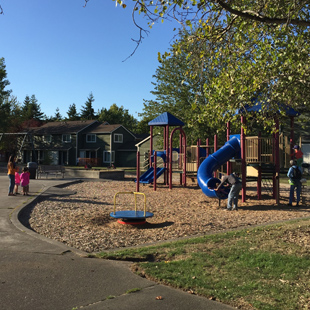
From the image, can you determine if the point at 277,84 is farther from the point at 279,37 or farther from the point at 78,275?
the point at 78,275

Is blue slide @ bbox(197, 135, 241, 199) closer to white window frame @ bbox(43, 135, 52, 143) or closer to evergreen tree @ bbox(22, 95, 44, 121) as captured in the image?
white window frame @ bbox(43, 135, 52, 143)

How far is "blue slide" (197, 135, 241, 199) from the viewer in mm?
13719

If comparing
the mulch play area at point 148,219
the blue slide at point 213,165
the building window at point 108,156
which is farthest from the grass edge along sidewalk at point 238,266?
the building window at point 108,156

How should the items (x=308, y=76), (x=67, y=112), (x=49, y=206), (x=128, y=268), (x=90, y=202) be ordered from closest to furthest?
(x=128, y=268)
(x=308, y=76)
(x=49, y=206)
(x=90, y=202)
(x=67, y=112)

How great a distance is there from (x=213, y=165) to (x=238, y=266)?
9.70m

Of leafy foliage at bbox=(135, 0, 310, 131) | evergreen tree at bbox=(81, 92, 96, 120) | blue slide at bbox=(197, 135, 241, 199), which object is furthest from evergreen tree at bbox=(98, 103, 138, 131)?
leafy foliage at bbox=(135, 0, 310, 131)

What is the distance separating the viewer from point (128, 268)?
222 inches

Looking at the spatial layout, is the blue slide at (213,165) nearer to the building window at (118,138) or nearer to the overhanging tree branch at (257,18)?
the overhanging tree branch at (257,18)

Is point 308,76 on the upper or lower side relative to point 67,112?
lower

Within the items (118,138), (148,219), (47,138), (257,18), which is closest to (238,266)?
(257,18)

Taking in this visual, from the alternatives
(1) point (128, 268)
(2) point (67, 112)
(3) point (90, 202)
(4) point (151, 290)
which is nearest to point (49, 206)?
(3) point (90, 202)

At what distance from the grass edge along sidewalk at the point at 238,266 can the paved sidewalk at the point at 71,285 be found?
29cm

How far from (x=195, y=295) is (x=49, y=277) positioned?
6.88ft

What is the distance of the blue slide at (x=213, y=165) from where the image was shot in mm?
13719
